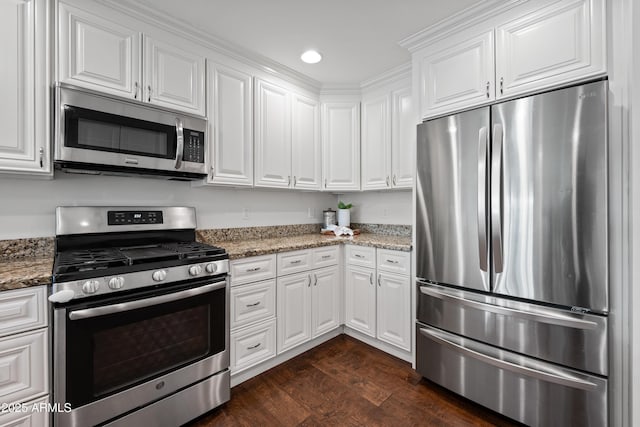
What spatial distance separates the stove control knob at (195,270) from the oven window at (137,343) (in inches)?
5.6

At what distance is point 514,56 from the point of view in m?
1.76

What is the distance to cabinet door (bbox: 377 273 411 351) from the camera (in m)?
2.36

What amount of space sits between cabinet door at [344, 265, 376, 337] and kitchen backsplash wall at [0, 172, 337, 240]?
917 mm

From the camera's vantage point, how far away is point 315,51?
2422 mm

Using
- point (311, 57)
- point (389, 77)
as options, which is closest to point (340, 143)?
point (389, 77)

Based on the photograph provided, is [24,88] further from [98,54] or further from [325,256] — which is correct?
[325,256]

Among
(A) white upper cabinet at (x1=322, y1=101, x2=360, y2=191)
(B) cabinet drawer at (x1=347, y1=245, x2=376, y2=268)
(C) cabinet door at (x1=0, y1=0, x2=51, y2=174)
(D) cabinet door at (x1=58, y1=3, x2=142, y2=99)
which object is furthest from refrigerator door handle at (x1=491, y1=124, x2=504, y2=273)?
(C) cabinet door at (x1=0, y1=0, x2=51, y2=174)

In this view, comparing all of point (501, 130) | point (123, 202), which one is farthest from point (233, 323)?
point (501, 130)

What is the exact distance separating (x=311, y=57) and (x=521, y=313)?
2.38 meters

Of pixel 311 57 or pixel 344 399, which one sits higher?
pixel 311 57

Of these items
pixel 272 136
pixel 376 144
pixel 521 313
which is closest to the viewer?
pixel 521 313

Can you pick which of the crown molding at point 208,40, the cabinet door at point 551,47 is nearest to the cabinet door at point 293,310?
the crown molding at point 208,40

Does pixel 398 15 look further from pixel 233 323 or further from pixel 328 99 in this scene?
pixel 233 323

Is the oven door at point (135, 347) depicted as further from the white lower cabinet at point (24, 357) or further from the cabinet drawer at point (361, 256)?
the cabinet drawer at point (361, 256)
